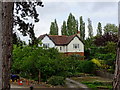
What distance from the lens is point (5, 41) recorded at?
7.80 ft

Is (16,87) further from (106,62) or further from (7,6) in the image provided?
(106,62)

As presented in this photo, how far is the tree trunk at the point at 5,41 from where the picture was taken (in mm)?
2305

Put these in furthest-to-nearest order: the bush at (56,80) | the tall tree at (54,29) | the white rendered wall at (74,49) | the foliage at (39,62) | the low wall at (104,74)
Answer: the tall tree at (54,29)
the white rendered wall at (74,49)
the low wall at (104,74)
the foliage at (39,62)
the bush at (56,80)

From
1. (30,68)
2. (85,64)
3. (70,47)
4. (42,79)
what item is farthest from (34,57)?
(70,47)

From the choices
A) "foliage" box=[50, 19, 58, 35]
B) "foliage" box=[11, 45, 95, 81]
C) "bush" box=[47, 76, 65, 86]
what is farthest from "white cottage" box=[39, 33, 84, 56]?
"bush" box=[47, 76, 65, 86]

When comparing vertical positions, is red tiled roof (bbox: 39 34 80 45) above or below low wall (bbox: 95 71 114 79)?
above

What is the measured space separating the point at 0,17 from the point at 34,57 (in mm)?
9647

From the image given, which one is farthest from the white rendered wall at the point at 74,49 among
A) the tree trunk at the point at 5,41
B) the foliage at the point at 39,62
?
the tree trunk at the point at 5,41

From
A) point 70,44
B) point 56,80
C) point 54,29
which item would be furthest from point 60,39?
point 56,80

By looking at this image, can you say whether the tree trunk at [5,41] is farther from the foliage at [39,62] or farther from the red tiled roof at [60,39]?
the red tiled roof at [60,39]

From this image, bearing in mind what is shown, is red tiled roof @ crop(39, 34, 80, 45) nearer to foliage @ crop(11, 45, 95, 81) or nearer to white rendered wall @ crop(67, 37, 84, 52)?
white rendered wall @ crop(67, 37, 84, 52)

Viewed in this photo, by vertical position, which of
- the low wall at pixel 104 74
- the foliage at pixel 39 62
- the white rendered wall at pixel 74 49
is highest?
the white rendered wall at pixel 74 49

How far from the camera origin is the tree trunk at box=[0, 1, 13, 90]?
2.30 meters

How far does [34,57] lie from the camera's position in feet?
38.9
